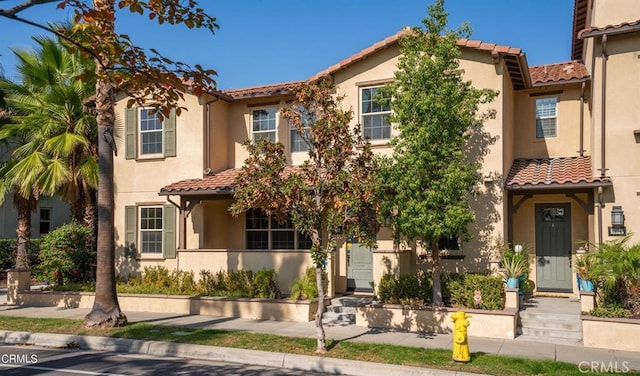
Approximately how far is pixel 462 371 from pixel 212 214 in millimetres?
10442

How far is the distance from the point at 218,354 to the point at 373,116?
26.4 feet

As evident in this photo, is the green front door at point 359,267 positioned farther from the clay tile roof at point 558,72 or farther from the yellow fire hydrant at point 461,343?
the clay tile roof at point 558,72

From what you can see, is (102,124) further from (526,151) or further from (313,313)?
(526,151)

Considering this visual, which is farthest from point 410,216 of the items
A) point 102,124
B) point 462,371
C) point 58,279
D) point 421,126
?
point 58,279

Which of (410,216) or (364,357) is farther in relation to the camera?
(410,216)

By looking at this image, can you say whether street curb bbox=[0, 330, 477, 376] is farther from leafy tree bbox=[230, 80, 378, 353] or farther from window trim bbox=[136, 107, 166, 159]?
window trim bbox=[136, 107, 166, 159]

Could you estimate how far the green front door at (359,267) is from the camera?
15688 mm

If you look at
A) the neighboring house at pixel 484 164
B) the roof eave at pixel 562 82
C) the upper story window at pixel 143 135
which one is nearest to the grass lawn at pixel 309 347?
the neighboring house at pixel 484 164

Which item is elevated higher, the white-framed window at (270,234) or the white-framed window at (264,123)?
the white-framed window at (264,123)

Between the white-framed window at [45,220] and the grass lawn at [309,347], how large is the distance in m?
14.9

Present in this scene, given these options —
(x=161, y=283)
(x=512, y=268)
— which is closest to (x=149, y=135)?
(x=161, y=283)

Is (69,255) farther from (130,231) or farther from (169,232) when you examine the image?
(169,232)

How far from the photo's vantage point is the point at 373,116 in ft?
50.4

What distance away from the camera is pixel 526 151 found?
1598cm
